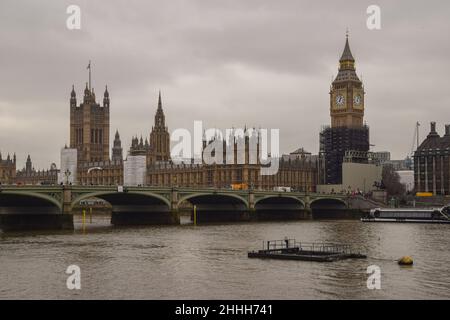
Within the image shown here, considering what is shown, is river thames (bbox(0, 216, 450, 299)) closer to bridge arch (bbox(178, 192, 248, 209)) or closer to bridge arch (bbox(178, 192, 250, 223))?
bridge arch (bbox(178, 192, 248, 209))

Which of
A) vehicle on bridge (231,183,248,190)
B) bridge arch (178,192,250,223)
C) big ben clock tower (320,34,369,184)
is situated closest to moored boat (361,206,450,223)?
bridge arch (178,192,250,223)

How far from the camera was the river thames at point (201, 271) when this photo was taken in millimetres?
30828

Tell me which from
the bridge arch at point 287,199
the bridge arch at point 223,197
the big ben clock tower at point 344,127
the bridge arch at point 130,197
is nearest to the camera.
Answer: the bridge arch at point 130,197

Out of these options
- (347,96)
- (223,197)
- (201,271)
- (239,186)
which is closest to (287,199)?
(223,197)

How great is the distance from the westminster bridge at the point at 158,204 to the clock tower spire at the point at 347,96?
163ft

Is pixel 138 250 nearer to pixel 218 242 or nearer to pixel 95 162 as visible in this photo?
pixel 218 242

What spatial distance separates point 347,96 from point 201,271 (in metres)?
137

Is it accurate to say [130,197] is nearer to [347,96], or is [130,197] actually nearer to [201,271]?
[201,271]

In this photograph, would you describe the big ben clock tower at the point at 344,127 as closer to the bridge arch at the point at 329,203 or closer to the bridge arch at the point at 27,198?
the bridge arch at the point at 329,203

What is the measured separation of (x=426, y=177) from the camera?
468 feet

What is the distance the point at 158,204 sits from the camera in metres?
87.4

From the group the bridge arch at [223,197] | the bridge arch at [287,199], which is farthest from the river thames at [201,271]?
the bridge arch at [287,199]

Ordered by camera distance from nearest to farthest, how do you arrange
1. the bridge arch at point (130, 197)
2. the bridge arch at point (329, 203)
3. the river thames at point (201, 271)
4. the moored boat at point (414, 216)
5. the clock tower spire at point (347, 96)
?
1. the river thames at point (201, 271)
2. the bridge arch at point (130, 197)
3. the moored boat at point (414, 216)
4. the bridge arch at point (329, 203)
5. the clock tower spire at point (347, 96)

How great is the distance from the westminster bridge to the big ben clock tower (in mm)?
38834
